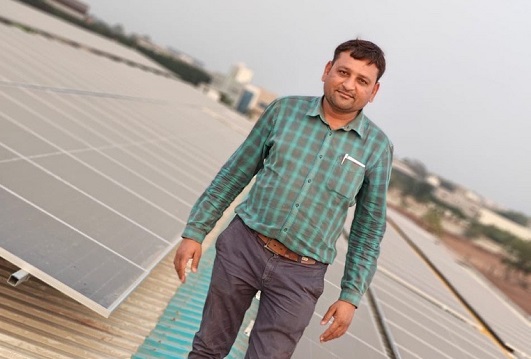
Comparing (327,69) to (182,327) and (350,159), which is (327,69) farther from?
(182,327)

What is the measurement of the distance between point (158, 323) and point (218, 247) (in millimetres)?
2482

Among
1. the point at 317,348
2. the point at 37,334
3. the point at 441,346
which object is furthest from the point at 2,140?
the point at 441,346

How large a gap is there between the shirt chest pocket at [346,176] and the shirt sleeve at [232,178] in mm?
458

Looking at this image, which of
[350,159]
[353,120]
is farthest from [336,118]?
[350,159]

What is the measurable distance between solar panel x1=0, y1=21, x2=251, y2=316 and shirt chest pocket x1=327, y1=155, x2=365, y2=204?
1.79 metres

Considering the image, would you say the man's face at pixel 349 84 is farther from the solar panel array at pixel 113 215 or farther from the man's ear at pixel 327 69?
the solar panel array at pixel 113 215

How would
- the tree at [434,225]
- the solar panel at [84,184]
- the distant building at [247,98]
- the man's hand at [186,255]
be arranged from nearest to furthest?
the man's hand at [186,255], the solar panel at [84,184], the tree at [434,225], the distant building at [247,98]

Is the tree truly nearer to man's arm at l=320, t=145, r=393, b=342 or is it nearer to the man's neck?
man's arm at l=320, t=145, r=393, b=342

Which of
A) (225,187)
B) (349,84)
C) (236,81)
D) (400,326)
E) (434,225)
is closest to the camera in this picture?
(349,84)

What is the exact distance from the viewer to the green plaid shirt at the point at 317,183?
9.73 feet

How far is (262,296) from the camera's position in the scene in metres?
3.04

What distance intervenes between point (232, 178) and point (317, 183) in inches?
22.1

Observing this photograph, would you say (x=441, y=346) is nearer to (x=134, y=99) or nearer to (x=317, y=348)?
(x=317, y=348)

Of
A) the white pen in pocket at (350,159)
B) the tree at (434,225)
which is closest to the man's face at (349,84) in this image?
the white pen in pocket at (350,159)
